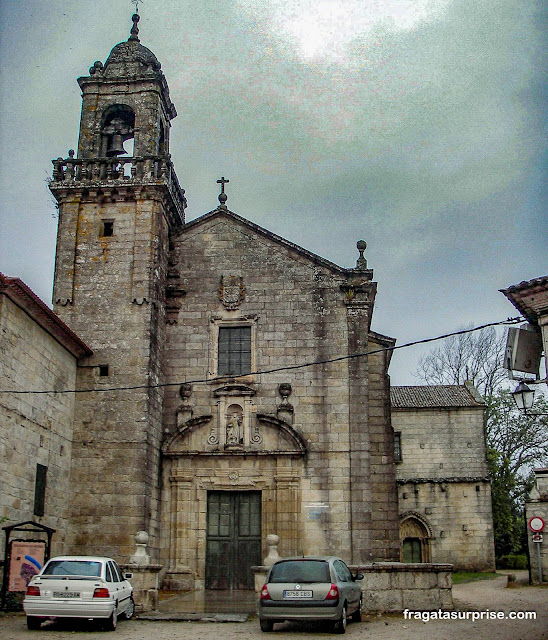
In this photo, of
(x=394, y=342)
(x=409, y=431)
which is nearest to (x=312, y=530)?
(x=394, y=342)

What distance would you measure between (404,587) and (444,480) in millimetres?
18636

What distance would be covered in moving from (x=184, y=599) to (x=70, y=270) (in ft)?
30.3

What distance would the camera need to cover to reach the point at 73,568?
12.1 metres

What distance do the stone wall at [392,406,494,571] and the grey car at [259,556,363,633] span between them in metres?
20.2

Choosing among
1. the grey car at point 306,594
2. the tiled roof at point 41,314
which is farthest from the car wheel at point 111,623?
the tiled roof at point 41,314

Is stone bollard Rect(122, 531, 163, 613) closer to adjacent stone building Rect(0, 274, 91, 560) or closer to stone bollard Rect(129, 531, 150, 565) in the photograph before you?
stone bollard Rect(129, 531, 150, 565)

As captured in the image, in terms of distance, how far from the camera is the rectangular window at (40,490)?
1702 centimetres

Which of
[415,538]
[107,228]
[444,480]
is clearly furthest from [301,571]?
[415,538]

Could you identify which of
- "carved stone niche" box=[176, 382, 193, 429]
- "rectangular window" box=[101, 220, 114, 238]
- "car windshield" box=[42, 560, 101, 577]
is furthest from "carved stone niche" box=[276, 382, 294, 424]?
"car windshield" box=[42, 560, 101, 577]

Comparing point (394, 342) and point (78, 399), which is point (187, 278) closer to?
point (78, 399)

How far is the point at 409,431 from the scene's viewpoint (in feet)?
111

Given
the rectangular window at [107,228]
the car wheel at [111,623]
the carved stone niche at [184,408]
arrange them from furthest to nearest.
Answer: the rectangular window at [107,228]
the carved stone niche at [184,408]
the car wheel at [111,623]

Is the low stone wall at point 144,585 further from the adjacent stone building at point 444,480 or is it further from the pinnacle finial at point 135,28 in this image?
the adjacent stone building at point 444,480

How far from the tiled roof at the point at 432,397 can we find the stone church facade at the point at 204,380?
12.4 meters
